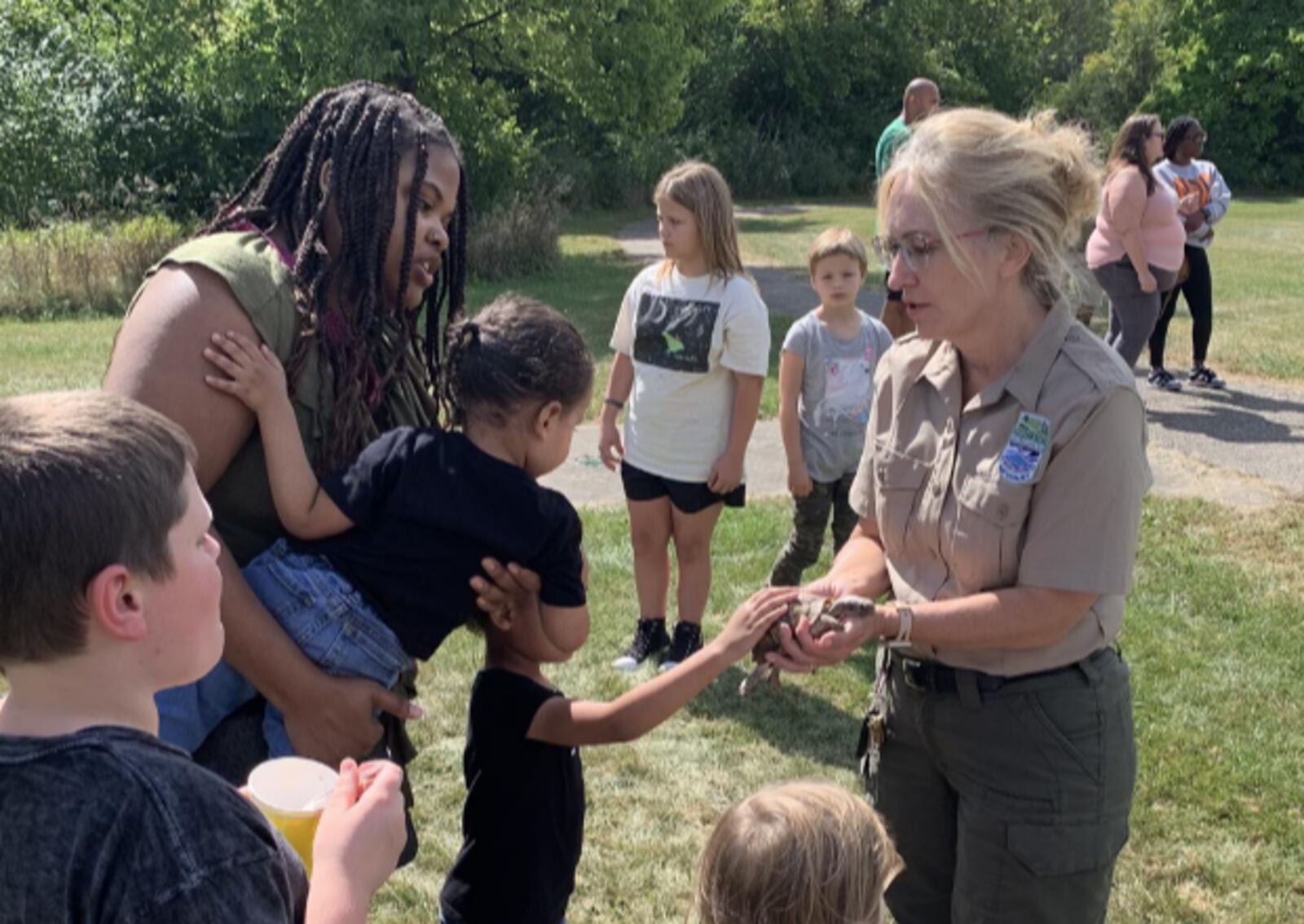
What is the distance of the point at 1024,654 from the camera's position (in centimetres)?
251

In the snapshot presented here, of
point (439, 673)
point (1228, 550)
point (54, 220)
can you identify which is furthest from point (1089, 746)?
point (54, 220)

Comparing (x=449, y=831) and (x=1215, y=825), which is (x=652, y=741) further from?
(x=1215, y=825)

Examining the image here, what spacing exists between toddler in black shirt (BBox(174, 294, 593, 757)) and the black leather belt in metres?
0.72

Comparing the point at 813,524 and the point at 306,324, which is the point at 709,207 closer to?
the point at 813,524

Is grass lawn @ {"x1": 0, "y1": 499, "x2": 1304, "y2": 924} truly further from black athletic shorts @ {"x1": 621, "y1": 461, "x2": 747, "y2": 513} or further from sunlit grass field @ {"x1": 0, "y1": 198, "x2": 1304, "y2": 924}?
black athletic shorts @ {"x1": 621, "y1": 461, "x2": 747, "y2": 513}

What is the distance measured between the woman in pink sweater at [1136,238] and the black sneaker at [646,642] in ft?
17.4

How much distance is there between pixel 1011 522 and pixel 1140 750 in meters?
2.85

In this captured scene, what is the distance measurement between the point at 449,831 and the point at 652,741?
0.97m

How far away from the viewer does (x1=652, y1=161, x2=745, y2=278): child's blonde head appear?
5.19 metres

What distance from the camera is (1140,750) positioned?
15.9ft

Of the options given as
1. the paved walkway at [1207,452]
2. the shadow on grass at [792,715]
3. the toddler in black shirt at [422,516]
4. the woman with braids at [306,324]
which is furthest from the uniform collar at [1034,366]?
the paved walkway at [1207,452]

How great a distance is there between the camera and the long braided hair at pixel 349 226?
224 centimetres

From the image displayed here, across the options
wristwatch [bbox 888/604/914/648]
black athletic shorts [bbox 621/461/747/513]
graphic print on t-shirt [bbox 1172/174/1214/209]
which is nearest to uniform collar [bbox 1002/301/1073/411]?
wristwatch [bbox 888/604/914/648]

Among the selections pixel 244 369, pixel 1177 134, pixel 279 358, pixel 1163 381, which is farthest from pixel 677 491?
pixel 1177 134
